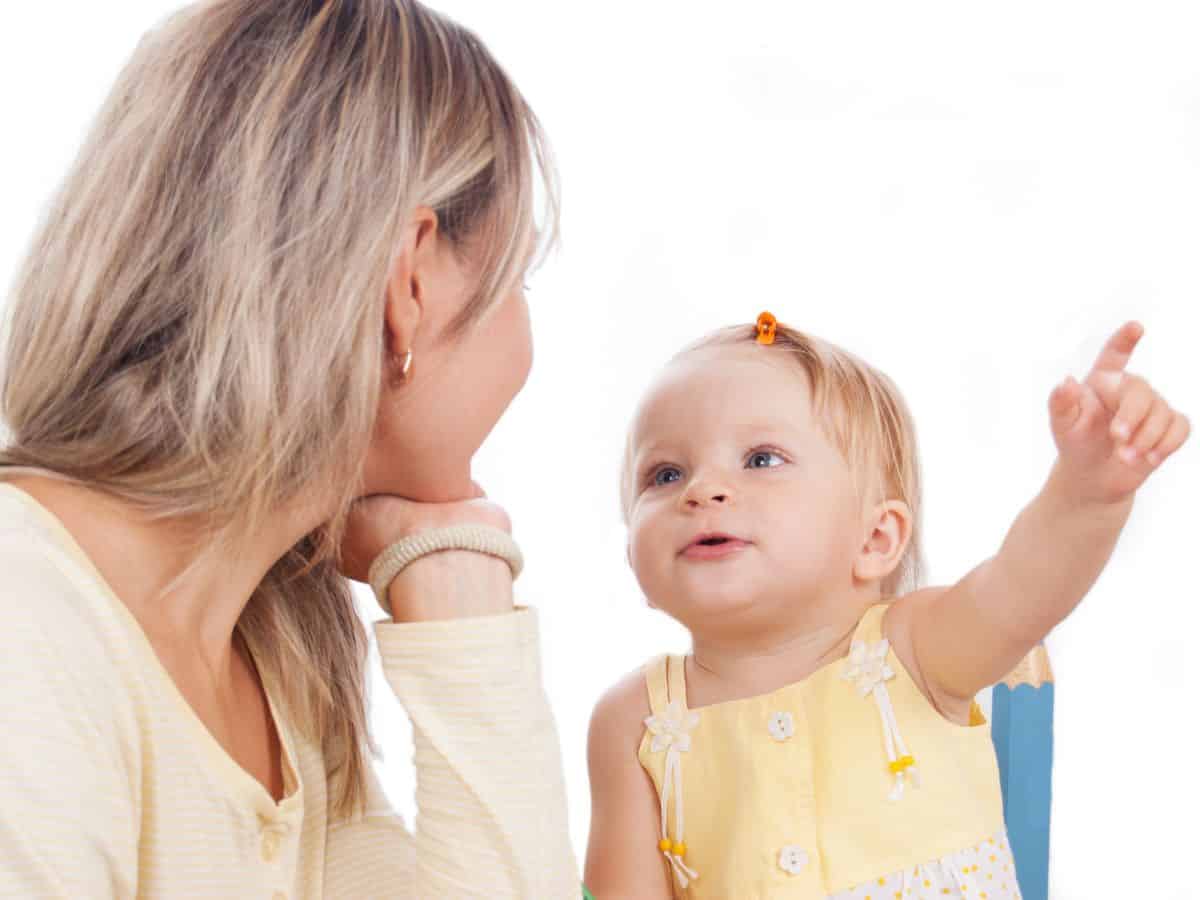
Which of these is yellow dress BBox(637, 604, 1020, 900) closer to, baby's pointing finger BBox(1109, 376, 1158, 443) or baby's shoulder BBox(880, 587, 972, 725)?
baby's shoulder BBox(880, 587, 972, 725)

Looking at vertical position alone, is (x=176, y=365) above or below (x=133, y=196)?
below

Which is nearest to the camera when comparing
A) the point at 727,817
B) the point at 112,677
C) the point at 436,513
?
the point at 112,677

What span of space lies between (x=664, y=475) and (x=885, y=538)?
0.22 meters

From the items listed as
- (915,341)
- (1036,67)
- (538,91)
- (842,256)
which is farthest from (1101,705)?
(538,91)

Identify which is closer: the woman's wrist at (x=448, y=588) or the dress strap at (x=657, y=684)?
the woman's wrist at (x=448, y=588)

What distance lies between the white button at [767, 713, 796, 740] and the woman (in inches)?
11.5

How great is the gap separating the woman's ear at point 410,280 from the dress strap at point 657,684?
484mm

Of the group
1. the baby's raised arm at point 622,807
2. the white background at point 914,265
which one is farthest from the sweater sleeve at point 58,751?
the white background at point 914,265

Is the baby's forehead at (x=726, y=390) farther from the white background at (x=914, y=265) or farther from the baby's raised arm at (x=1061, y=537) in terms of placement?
the white background at (x=914, y=265)

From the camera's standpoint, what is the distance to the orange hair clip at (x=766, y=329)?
4.65 feet

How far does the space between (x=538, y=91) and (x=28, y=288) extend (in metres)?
1.30

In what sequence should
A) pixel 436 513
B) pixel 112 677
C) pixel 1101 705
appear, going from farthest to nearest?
pixel 1101 705
pixel 436 513
pixel 112 677

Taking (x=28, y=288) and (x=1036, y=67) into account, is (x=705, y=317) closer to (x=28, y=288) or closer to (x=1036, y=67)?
(x=1036, y=67)

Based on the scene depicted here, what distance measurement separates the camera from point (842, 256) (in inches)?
86.4
